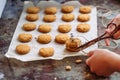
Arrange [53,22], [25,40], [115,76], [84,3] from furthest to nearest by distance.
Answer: [84,3] → [53,22] → [25,40] → [115,76]

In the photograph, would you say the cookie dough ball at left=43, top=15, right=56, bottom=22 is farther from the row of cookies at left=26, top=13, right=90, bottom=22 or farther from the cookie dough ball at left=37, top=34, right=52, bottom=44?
the cookie dough ball at left=37, top=34, right=52, bottom=44

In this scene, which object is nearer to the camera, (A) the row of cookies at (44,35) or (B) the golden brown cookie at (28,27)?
(A) the row of cookies at (44,35)

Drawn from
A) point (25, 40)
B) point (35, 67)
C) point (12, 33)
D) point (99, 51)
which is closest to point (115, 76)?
point (99, 51)

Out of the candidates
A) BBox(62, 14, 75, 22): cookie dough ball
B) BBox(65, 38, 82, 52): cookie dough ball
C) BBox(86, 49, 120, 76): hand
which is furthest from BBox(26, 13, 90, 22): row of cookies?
BBox(86, 49, 120, 76): hand

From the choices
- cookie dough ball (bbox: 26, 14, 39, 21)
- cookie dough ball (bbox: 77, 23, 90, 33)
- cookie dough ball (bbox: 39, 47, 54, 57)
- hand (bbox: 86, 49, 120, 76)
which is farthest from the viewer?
cookie dough ball (bbox: 26, 14, 39, 21)

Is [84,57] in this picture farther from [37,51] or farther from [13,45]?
[13,45]

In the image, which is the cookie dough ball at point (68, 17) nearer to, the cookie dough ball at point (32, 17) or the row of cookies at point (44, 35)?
the row of cookies at point (44, 35)

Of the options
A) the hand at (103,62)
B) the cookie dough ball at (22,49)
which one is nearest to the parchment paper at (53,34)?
the cookie dough ball at (22,49)

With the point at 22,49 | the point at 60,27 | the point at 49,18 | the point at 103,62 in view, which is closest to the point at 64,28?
the point at 60,27
